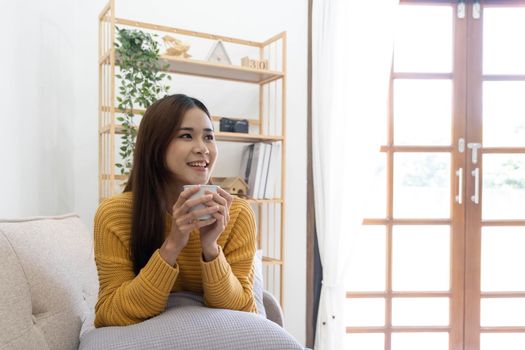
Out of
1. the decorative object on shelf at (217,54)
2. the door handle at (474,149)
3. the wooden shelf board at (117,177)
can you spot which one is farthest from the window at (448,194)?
the wooden shelf board at (117,177)

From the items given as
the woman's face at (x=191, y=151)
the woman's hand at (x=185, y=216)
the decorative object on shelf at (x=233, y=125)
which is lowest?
the woman's hand at (x=185, y=216)

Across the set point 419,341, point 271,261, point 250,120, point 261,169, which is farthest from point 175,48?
point 419,341

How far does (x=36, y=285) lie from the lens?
1.15 m

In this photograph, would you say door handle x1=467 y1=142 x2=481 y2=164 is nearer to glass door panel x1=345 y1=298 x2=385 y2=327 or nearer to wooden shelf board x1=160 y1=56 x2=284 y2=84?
glass door panel x1=345 y1=298 x2=385 y2=327

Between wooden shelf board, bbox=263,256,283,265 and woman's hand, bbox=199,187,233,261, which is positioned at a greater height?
woman's hand, bbox=199,187,233,261

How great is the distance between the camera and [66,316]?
1.24 m

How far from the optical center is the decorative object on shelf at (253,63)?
8.66ft

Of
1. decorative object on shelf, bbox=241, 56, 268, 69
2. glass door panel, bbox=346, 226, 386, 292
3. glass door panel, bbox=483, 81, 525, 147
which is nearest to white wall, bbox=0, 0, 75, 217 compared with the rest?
decorative object on shelf, bbox=241, 56, 268, 69

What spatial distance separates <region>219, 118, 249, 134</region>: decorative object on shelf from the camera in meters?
2.65

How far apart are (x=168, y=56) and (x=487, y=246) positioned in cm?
221

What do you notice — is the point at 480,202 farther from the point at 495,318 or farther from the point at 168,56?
the point at 168,56

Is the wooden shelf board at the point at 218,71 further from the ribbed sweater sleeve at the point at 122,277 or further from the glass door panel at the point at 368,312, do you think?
the glass door panel at the point at 368,312

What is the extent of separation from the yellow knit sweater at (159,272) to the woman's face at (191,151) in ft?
0.45

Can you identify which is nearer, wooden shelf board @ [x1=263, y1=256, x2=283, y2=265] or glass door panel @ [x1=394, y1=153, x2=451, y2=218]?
wooden shelf board @ [x1=263, y1=256, x2=283, y2=265]
